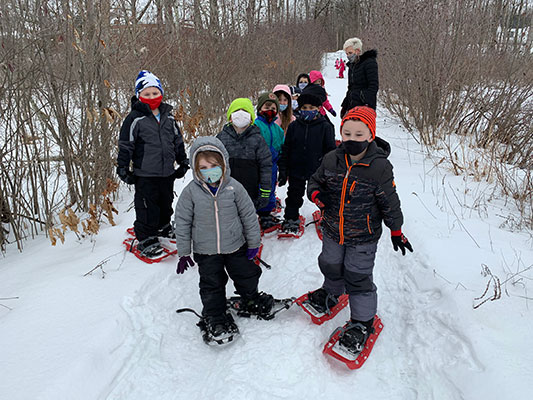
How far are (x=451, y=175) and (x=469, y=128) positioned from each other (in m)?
2.38

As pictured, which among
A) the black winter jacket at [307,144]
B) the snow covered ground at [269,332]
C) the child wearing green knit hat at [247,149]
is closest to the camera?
the snow covered ground at [269,332]

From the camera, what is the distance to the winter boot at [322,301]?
8.89ft

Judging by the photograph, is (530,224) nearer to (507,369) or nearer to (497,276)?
(497,276)

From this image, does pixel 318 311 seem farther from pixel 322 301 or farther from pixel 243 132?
pixel 243 132

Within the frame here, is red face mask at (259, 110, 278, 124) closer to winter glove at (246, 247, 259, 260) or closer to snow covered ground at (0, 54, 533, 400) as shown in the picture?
snow covered ground at (0, 54, 533, 400)

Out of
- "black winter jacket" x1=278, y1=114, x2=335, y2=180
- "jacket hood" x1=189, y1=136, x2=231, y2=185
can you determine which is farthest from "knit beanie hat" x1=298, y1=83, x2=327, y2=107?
"jacket hood" x1=189, y1=136, x2=231, y2=185

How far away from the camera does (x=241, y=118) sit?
329 cm

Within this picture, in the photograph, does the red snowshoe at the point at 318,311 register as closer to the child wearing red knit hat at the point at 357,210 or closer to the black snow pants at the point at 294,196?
the child wearing red knit hat at the point at 357,210

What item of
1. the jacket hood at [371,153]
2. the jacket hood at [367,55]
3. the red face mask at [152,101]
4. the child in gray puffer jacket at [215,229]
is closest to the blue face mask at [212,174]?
the child in gray puffer jacket at [215,229]

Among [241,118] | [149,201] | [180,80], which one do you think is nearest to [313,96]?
[241,118]

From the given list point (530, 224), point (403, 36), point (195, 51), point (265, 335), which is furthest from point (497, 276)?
point (195, 51)

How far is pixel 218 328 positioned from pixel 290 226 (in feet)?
5.91

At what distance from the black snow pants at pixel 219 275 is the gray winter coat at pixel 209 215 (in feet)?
0.31

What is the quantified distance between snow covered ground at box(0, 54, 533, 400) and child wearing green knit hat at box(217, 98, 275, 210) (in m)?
0.90
